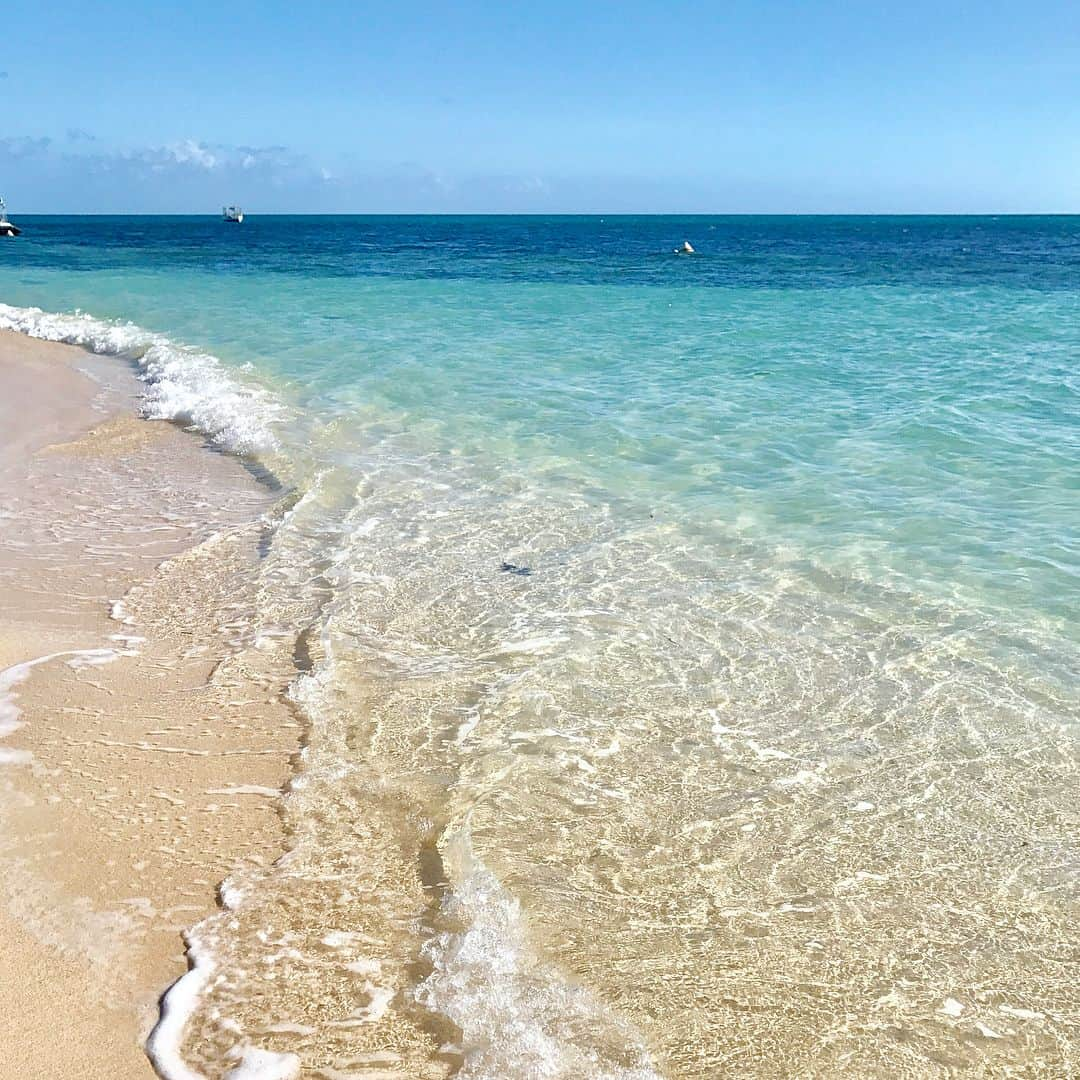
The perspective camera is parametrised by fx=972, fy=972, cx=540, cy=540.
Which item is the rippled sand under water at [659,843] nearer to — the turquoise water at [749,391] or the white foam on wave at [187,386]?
the turquoise water at [749,391]

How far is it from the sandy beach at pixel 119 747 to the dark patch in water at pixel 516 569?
189 centimetres

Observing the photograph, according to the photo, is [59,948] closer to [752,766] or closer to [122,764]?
[122,764]

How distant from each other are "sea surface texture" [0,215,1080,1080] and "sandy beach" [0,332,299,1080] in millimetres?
181

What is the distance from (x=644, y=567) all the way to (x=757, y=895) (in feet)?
12.1

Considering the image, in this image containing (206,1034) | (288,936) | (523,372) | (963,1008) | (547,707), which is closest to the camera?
(206,1034)

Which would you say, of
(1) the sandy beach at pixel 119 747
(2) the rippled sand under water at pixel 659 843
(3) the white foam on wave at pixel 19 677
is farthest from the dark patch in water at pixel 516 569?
(3) the white foam on wave at pixel 19 677

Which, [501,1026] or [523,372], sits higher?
[523,372]

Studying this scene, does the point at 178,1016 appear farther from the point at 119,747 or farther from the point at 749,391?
the point at 749,391

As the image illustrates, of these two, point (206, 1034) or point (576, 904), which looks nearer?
point (206, 1034)

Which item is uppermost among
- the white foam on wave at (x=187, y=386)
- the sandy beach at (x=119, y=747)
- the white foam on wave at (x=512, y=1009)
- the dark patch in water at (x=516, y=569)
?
the white foam on wave at (x=187, y=386)

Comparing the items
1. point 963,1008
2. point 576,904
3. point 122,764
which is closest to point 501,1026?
point 576,904

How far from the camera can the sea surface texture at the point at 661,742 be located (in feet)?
10.6

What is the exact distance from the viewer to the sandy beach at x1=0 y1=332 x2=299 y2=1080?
129 inches

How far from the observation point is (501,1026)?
3145 mm
